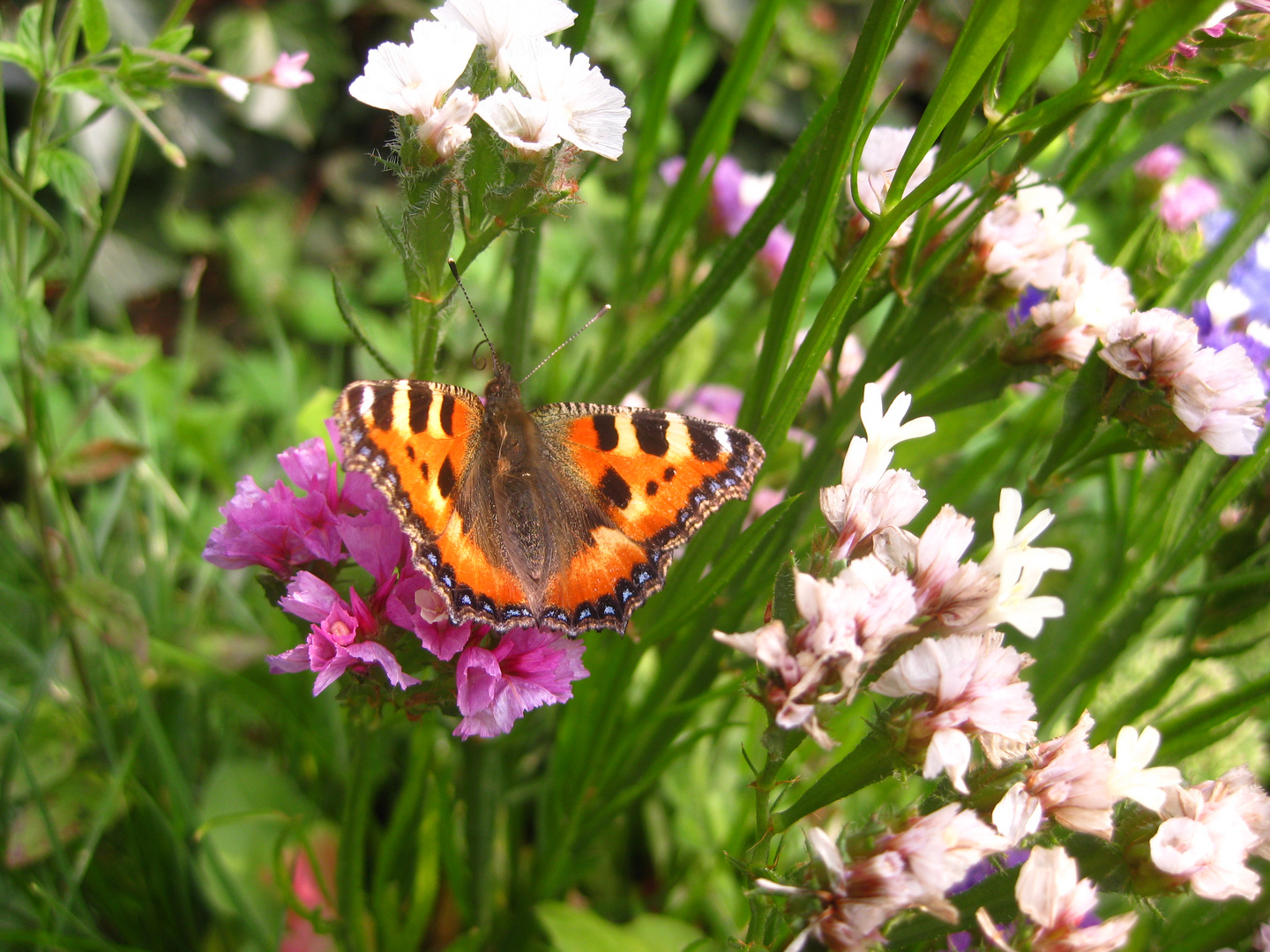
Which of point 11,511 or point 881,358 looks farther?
point 11,511

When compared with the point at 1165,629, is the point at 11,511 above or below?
below

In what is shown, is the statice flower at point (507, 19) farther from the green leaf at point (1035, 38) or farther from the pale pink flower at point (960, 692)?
the pale pink flower at point (960, 692)

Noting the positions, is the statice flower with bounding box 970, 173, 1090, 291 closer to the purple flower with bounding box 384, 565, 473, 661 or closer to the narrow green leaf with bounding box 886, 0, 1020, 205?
the narrow green leaf with bounding box 886, 0, 1020, 205

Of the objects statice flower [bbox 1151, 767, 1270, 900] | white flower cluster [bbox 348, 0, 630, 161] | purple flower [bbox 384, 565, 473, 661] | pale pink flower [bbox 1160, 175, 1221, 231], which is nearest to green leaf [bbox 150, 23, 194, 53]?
white flower cluster [bbox 348, 0, 630, 161]

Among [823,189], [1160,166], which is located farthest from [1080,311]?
[1160,166]

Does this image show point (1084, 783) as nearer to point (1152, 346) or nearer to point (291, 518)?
point (1152, 346)

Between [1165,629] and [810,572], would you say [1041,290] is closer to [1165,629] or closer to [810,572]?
[810,572]

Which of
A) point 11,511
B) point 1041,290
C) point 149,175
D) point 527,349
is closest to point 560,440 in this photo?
point 527,349
